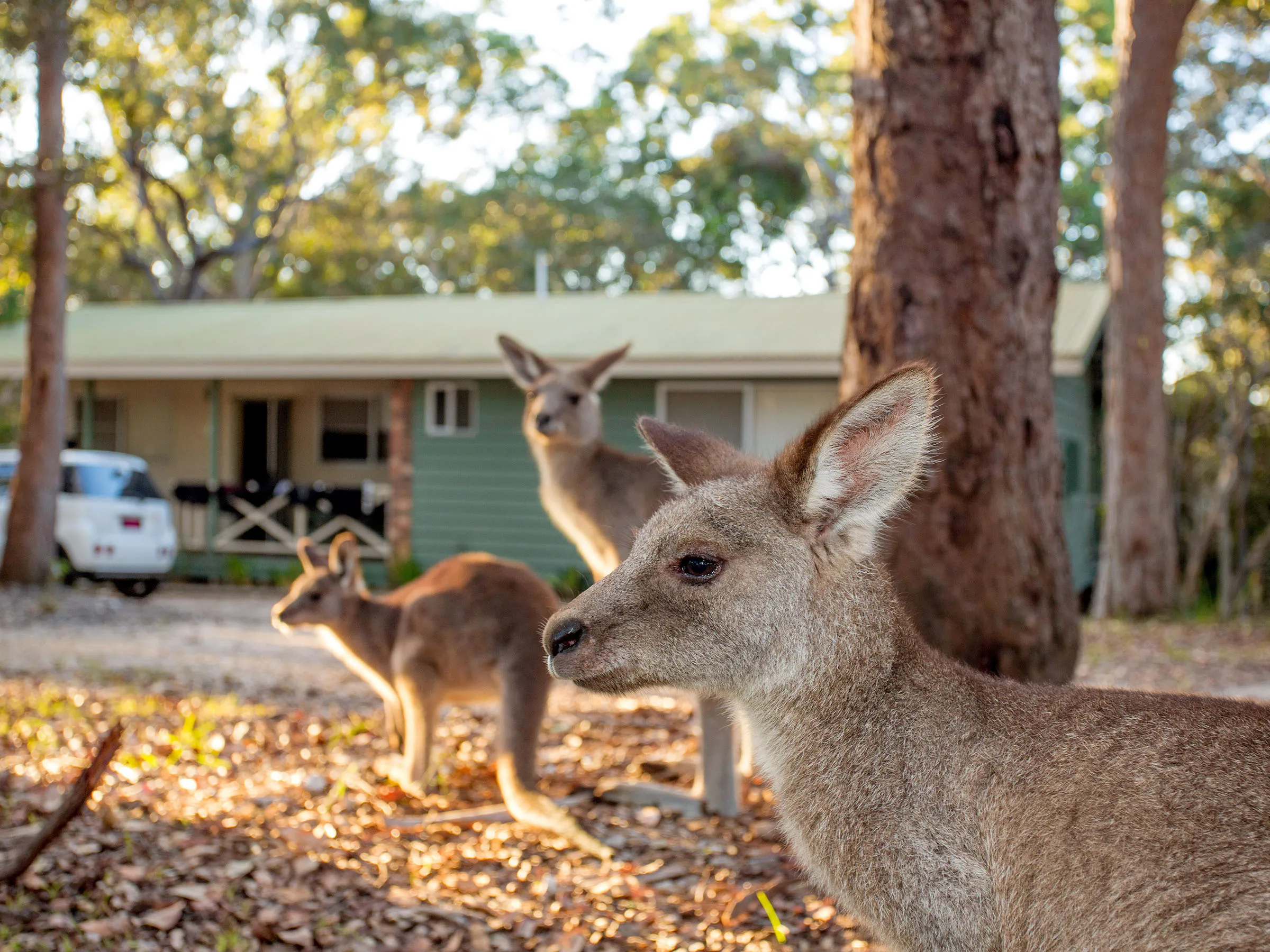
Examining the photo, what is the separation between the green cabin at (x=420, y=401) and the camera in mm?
20094

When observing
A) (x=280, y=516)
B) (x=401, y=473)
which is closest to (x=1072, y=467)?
(x=401, y=473)

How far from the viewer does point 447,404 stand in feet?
70.3

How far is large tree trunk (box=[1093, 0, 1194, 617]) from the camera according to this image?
17.5 metres

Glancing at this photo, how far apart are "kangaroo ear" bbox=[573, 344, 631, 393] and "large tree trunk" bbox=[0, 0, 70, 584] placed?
12.6 meters

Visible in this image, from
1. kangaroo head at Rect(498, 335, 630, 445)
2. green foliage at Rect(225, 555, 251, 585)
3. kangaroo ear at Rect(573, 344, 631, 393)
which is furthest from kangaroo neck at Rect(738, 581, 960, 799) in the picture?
green foliage at Rect(225, 555, 251, 585)

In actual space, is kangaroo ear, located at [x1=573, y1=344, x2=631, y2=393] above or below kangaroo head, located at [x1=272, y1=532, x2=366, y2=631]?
above

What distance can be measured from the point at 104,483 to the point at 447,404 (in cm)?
561

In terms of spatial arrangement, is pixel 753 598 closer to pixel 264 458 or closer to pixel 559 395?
pixel 559 395

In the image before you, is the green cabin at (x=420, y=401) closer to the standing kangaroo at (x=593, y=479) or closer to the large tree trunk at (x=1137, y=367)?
the large tree trunk at (x=1137, y=367)

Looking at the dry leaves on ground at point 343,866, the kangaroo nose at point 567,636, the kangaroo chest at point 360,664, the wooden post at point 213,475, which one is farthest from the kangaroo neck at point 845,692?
the wooden post at point 213,475

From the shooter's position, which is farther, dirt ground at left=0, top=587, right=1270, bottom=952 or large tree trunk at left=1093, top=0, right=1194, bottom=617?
large tree trunk at left=1093, top=0, right=1194, bottom=617

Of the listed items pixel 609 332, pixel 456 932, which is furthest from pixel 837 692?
pixel 609 332

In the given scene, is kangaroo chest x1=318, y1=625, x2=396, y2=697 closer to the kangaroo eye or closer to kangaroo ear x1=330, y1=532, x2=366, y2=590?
kangaroo ear x1=330, y1=532, x2=366, y2=590

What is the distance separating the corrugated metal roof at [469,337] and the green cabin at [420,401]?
0.05m
